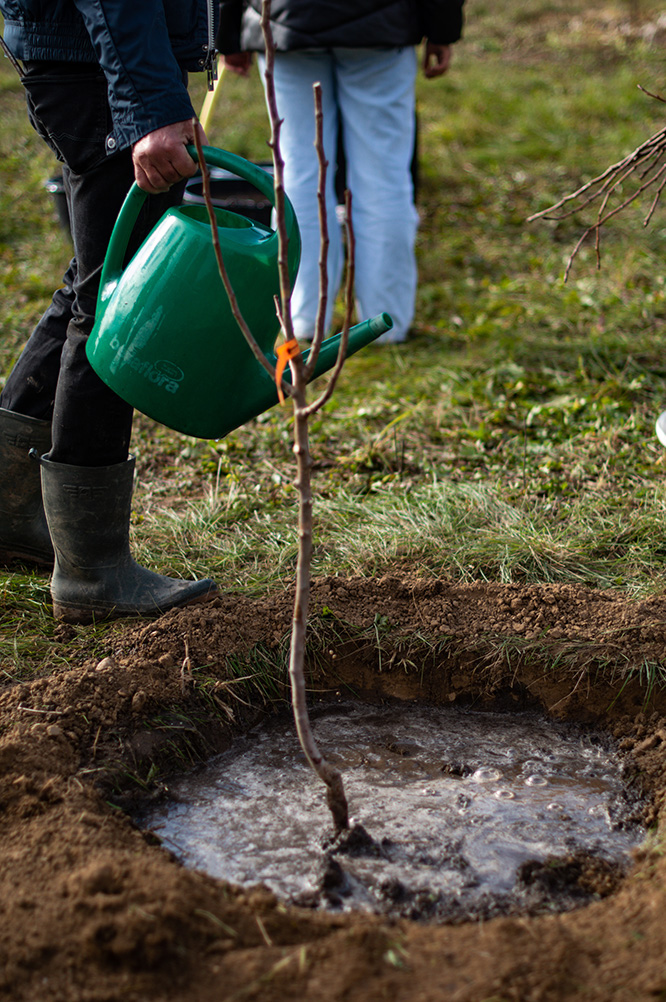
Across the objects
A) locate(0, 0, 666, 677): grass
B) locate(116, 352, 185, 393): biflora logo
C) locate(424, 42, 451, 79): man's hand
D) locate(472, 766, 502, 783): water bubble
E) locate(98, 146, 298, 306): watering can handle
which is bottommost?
locate(472, 766, 502, 783): water bubble

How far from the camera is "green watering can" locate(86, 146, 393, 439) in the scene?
5.80 ft

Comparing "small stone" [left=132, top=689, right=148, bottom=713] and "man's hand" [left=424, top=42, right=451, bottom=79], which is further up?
"man's hand" [left=424, top=42, right=451, bottom=79]

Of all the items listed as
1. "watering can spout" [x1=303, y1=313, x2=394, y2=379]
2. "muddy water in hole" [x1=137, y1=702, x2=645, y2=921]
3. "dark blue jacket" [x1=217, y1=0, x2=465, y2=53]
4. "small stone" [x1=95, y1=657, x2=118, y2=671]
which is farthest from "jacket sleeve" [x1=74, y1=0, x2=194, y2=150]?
"dark blue jacket" [x1=217, y1=0, x2=465, y2=53]

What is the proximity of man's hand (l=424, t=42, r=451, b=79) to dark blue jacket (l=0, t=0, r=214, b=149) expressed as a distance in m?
2.18

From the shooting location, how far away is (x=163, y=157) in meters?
1.78

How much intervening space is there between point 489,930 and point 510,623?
89 centimetres

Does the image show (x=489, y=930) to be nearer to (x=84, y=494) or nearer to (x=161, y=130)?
(x=84, y=494)

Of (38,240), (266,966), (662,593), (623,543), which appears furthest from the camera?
(38,240)

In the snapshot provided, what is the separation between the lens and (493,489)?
9.43 ft

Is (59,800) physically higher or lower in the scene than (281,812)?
higher

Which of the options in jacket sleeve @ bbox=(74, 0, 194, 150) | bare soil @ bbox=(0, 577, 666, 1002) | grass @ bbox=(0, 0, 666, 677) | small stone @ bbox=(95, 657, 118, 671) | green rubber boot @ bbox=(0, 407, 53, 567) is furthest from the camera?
grass @ bbox=(0, 0, 666, 677)

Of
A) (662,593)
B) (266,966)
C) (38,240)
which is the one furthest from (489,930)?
(38,240)

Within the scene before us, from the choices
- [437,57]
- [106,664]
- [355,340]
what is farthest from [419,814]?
[437,57]

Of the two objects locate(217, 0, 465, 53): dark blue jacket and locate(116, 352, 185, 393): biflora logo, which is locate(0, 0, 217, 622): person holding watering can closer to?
locate(116, 352, 185, 393): biflora logo
